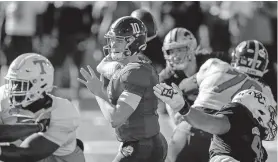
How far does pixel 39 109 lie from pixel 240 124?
135cm

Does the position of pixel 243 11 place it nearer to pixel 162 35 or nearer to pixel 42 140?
pixel 162 35

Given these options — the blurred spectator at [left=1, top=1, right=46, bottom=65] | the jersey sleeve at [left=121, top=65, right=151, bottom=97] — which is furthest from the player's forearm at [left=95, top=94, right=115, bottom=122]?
the blurred spectator at [left=1, top=1, right=46, bottom=65]

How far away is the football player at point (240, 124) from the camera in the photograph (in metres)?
4.98

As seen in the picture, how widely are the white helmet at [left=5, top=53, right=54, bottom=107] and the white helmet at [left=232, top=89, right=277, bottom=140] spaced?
1332 mm

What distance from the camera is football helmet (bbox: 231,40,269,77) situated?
6797mm

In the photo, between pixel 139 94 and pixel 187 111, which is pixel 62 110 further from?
pixel 187 111

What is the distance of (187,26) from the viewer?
13133 mm

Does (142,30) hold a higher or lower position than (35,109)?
→ higher

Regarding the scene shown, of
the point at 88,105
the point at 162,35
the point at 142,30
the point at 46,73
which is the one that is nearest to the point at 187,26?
the point at 162,35

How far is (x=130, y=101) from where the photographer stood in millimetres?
5398

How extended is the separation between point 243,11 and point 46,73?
28.5 ft

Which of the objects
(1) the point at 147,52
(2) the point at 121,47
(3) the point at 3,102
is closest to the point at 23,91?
(3) the point at 3,102

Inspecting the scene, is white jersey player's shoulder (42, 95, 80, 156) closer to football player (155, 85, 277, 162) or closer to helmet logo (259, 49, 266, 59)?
football player (155, 85, 277, 162)

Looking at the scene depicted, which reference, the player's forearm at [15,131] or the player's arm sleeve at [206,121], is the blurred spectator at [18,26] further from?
the player's arm sleeve at [206,121]
